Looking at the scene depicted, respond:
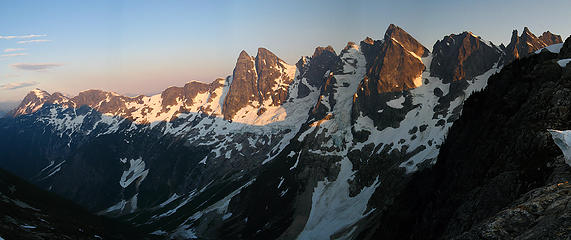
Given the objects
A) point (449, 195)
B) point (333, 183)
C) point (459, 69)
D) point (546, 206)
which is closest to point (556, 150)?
point (546, 206)

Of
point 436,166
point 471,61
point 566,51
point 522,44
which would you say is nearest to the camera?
point 566,51

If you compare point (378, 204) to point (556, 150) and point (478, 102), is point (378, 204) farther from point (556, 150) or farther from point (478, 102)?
point (556, 150)

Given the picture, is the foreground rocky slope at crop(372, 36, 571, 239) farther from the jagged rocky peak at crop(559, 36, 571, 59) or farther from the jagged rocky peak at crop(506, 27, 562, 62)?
the jagged rocky peak at crop(506, 27, 562, 62)

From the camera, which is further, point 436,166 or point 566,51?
point 436,166

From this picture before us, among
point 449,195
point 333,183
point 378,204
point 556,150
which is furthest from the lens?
point 333,183

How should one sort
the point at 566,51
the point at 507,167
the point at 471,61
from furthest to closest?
the point at 471,61 < the point at 566,51 < the point at 507,167

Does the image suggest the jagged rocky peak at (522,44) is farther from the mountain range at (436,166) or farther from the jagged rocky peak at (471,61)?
the jagged rocky peak at (471,61)

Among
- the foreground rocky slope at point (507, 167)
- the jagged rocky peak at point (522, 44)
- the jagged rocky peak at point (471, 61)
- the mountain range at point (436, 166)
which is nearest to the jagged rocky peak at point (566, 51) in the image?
the mountain range at point (436, 166)

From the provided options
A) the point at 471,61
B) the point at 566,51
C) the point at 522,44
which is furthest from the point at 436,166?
the point at 522,44

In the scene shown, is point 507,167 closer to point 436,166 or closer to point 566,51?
point 566,51
